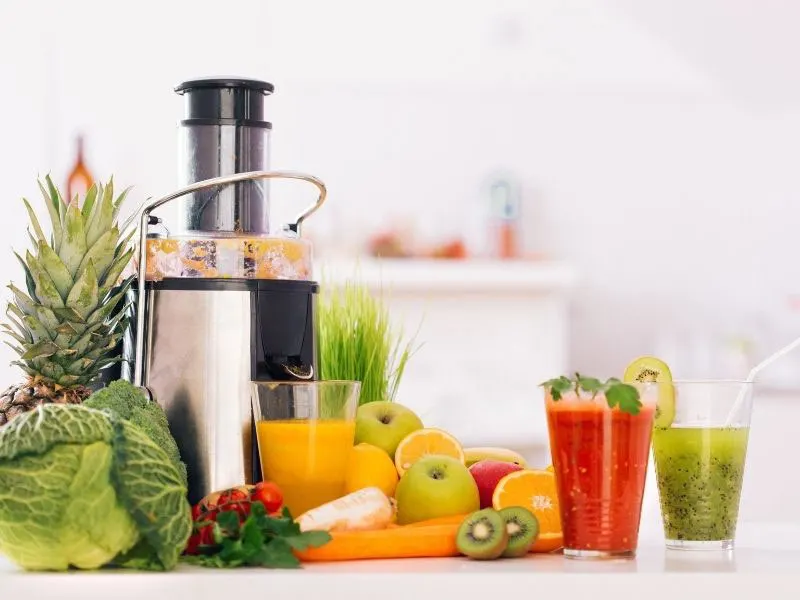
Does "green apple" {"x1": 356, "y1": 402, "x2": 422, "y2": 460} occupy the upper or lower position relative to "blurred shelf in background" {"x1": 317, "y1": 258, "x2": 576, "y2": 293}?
lower

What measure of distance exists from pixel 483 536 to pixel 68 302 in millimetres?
558

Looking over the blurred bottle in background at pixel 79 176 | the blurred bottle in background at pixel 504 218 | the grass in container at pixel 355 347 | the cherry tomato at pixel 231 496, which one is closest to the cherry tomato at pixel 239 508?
the cherry tomato at pixel 231 496

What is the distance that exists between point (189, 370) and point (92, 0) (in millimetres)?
4436

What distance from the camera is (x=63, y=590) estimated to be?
1024 millimetres

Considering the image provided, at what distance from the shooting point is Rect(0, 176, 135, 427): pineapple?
4.58 ft

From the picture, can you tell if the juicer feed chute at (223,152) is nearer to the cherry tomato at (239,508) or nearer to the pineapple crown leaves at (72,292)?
the pineapple crown leaves at (72,292)

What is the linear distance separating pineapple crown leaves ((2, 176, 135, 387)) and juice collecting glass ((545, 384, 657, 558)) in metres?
0.56

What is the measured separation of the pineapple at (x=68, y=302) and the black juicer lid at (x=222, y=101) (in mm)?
159

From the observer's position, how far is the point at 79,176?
529cm

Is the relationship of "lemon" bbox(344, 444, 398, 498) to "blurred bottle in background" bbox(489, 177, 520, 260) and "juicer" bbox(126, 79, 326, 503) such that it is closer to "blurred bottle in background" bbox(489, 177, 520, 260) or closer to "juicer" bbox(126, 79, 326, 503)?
"juicer" bbox(126, 79, 326, 503)

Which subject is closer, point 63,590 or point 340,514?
point 63,590

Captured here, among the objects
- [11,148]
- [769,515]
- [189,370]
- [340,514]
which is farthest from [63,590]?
[11,148]

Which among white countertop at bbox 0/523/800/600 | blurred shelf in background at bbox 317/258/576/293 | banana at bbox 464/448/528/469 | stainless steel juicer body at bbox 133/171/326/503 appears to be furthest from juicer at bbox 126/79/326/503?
blurred shelf in background at bbox 317/258/576/293

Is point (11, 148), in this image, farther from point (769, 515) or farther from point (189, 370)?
point (189, 370)
